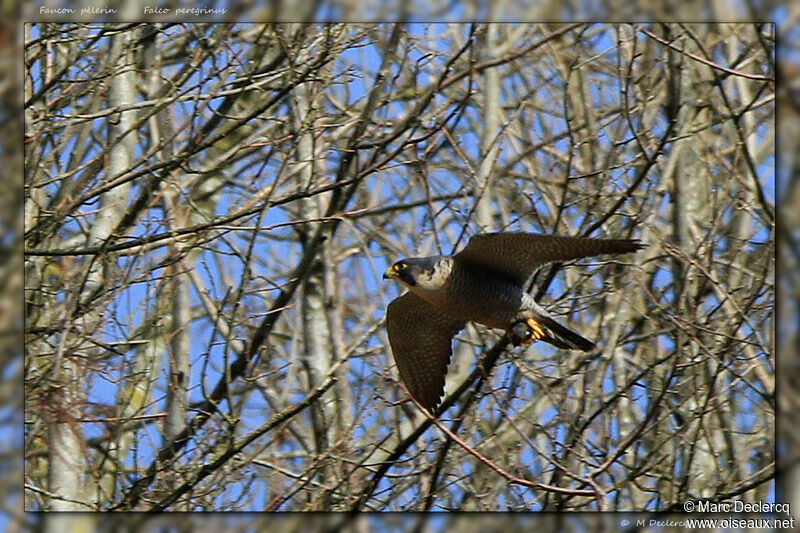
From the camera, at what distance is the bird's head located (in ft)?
18.1

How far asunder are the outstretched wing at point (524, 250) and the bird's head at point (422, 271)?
0.34ft

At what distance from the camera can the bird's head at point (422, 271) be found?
Result: 18.1 feet

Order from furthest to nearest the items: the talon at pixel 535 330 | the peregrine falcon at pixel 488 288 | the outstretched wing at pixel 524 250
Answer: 1. the talon at pixel 535 330
2. the peregrine falcon at pixel 488 288
3. the outstretched wing at pixel 524 250

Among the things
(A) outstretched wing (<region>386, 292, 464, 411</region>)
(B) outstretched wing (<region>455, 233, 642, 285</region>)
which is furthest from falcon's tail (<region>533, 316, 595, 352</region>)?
(A) outstretched wing (<region>386, 292, 464, 411</region>)

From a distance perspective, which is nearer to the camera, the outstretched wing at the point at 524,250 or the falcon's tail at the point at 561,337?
the outstretched wing at the point at 524,250

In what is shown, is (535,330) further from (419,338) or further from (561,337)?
(419,338)

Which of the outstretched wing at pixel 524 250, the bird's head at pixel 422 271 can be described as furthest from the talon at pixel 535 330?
the bird's head at pixel 422 271

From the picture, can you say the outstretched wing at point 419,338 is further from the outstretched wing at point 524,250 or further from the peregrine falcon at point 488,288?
the outstretched wing at point 524,250

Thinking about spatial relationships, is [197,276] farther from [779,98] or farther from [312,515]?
[779,98]

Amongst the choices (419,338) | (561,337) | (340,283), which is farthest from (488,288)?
(340,283)

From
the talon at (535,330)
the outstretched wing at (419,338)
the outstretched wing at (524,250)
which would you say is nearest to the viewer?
the outstretched wing at (524,250)

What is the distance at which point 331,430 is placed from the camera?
684 cm

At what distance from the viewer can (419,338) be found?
20.2ft

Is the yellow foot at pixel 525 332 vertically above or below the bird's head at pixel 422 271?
below
